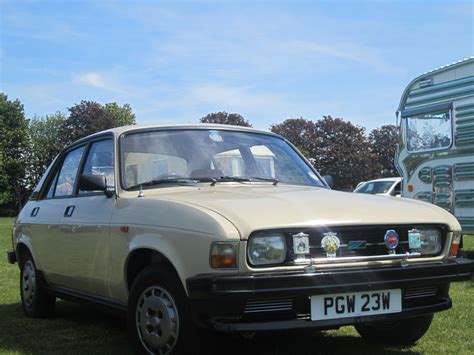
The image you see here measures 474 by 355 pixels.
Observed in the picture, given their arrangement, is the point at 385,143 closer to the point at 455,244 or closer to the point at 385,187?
the point at 385,187

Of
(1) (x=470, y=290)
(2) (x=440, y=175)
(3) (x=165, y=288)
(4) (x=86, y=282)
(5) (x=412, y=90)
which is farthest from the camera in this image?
(5) (x=412, y=90)

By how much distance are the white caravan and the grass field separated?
337 centimetres

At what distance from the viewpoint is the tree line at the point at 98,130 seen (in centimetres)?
5803

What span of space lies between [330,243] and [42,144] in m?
66.7

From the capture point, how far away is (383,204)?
414cm

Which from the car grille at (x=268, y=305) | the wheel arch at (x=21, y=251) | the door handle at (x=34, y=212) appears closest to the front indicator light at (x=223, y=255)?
the car grille at (x=268, y=305)

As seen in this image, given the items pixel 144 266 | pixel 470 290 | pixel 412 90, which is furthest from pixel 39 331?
pixel 412 90

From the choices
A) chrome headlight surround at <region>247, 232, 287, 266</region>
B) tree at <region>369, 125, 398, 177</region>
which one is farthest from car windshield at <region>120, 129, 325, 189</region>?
tree at <region>369, 125, 398, 177</region>

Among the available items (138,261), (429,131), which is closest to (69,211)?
(138,261)

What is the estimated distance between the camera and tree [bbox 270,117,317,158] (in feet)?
255

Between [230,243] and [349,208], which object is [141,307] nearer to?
[230,243]

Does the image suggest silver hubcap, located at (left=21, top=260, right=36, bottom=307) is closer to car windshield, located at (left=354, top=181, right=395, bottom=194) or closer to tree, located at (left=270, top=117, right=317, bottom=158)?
car windshield, located at (left=354, top=181, right=395, bottom=194)

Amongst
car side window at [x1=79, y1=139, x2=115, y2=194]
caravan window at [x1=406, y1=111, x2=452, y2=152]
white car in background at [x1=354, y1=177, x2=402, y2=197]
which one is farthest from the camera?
white car in background at [x1=354, y1=177, x2=402, y2=197]

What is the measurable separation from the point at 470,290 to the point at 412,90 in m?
4.60
